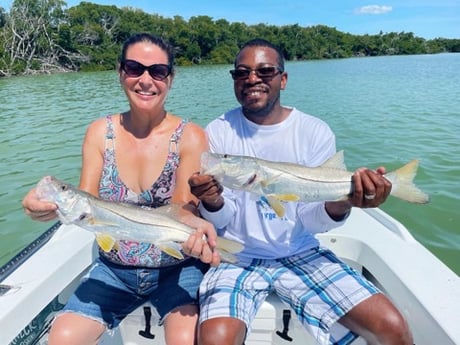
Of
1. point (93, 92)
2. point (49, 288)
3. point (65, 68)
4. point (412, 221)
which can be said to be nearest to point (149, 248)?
point (49, 288)

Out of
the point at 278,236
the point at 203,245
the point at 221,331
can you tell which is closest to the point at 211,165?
the point at 203,245

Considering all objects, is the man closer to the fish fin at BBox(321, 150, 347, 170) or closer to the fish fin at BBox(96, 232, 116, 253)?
the fish fin at BBox(321, 150, 347, 170)

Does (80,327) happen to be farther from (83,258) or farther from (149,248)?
(83,258)

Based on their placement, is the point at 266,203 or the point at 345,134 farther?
the point at 345,134

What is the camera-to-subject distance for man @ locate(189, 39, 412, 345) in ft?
7.81

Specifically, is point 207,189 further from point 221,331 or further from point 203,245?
point 221,331

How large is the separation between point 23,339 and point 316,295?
71.7 inches

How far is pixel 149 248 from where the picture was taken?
2652 millimetres

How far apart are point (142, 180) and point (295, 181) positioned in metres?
0.97

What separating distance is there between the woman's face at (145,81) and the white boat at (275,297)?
1.28 meters

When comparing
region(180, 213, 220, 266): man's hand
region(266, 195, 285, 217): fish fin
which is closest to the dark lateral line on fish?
region(266, 195, 285, 217): fish fin

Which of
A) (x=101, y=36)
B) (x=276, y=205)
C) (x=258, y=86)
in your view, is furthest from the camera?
(x=101, y=36)

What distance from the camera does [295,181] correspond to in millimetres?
2447

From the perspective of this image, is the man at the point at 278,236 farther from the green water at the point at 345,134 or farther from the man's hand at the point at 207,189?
the green water at the point at 345,134
